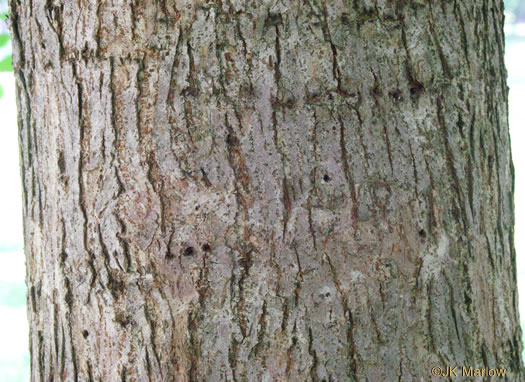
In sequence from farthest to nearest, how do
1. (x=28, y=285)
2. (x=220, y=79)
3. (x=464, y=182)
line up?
(x=28, y=285) < (x=464, y=182) < (x=220, y=79)

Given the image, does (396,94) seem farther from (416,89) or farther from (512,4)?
(512,4)

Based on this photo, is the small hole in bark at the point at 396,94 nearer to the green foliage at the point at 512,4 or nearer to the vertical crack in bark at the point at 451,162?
the vertical crack in bark at the point at 451,162

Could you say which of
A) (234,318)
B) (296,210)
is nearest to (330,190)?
(296,210)

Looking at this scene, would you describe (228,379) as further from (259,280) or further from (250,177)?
(250,177)

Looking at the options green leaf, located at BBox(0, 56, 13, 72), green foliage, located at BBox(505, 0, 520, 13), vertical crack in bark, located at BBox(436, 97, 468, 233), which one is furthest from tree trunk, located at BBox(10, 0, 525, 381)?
green foliage, located at BBox(505, 0, 520, 13)

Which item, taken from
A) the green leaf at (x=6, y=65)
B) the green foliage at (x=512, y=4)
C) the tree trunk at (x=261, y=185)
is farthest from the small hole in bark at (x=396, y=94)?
the green foliage at (x=512, y=4)

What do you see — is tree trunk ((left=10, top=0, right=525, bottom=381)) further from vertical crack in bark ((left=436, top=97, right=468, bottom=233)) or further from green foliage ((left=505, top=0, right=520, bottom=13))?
green foliage ((left=505, top=0, right=520, bottom=13))

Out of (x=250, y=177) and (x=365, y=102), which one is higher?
(x=365, y=102)

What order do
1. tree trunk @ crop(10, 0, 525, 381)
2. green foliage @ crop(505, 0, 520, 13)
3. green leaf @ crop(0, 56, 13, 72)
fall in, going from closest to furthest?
1. tree trunk @ crop(10, 0, 525, 381)
2. green leaf @ crop(0, 56, 13, 72)
3. green foliage @ crop(505, 0, 520, 13)
